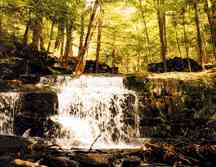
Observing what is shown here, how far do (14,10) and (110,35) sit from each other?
42.6ft

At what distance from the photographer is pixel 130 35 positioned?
30.5 metres

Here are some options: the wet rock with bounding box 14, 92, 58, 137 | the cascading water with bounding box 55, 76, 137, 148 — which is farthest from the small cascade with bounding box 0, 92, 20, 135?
the cascading water with bounding box 55, 76, 137, 148

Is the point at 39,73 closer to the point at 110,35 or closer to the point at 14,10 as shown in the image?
the point at 14,10

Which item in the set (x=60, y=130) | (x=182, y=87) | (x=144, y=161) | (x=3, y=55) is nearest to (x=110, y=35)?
(x=3, y=55)

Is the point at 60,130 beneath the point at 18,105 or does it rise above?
beneath

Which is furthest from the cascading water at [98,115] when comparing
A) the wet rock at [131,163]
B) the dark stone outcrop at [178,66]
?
the dark stone outcrop at [178,66]

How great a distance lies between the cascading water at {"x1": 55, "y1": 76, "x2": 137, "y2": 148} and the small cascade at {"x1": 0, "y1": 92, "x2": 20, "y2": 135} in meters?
1.88

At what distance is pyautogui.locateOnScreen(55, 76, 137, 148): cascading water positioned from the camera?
51.8 ft

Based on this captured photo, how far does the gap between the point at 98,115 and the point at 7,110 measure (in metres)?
3.91

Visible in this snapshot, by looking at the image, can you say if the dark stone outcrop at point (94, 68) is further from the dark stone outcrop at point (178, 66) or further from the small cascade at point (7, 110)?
the small cascade at point (7, 110)

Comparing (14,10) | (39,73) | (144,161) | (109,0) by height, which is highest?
(109,0)

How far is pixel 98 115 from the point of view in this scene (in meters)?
16.7

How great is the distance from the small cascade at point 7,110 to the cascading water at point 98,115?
1.88 m

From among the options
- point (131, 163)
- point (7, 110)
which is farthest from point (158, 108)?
point (131, 163)
